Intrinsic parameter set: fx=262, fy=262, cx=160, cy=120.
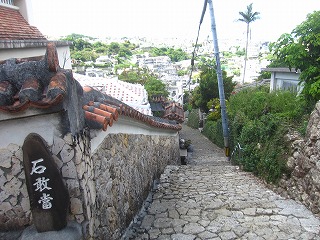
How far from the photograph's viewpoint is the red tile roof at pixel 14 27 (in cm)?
707

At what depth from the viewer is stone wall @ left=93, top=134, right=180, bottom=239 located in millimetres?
3578

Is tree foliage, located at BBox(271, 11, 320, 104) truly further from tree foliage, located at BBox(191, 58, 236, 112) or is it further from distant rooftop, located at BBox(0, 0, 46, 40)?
tree foliage, located at BBox(191, 58, 236, 112)

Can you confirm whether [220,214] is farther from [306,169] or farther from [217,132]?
[217,132]

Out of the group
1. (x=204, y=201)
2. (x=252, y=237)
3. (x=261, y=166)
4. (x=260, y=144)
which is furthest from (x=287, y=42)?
(x=252, y=237)

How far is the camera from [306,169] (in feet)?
19.0

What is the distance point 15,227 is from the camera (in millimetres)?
3006

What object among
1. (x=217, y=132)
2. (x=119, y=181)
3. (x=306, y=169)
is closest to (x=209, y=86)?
(x=217, y=132)

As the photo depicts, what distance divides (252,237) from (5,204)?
13.0 ft

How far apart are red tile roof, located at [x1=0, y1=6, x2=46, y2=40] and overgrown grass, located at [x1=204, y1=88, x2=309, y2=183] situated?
7.77m

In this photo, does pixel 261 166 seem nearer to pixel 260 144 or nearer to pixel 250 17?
pixel 260 144

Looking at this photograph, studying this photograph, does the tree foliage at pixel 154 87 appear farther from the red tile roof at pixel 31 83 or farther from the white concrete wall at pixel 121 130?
the red tile roof at pixel 31 83

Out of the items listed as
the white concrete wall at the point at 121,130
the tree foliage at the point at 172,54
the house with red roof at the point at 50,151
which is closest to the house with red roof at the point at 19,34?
the white concrete wall at the point at 121,130

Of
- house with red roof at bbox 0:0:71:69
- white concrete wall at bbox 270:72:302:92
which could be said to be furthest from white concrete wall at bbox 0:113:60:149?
white concrete wall at bbox 270:72:302:92

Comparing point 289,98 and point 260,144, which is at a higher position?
point 289,98
